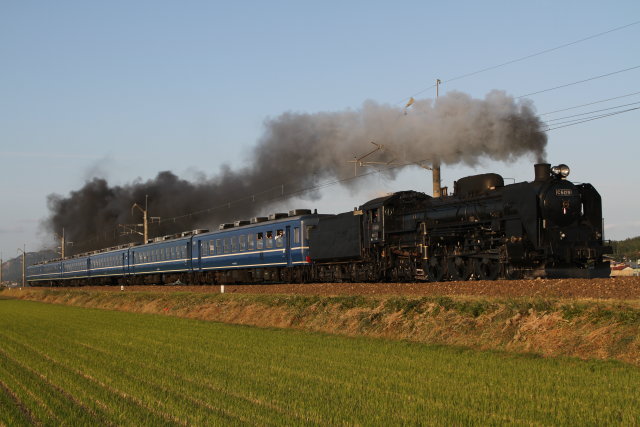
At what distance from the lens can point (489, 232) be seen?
86.4 feet

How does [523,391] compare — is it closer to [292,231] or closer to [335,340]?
[335,340]

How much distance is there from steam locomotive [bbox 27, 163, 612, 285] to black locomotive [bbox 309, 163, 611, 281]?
0.03 m

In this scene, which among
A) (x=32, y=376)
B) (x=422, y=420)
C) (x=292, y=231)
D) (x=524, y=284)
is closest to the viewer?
(x=422, y=420)

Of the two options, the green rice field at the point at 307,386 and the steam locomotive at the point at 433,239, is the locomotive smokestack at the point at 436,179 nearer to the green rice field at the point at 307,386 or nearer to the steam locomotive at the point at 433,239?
the steam locomotive at the point at 433,239

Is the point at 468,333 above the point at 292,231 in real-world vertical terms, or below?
below

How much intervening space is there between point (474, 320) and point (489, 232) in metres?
9.58

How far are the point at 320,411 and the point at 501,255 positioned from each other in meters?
17.0

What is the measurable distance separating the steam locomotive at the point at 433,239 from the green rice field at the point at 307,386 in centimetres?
888

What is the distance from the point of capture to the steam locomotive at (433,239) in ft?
80.7

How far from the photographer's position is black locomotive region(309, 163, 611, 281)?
24438 mm

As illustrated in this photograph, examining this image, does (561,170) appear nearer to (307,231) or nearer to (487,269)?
(487,269)

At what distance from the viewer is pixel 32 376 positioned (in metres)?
14.3

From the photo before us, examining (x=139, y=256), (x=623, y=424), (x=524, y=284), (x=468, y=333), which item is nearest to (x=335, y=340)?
(x=468, y=333)

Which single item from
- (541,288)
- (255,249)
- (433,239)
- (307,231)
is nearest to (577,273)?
(541,288)
